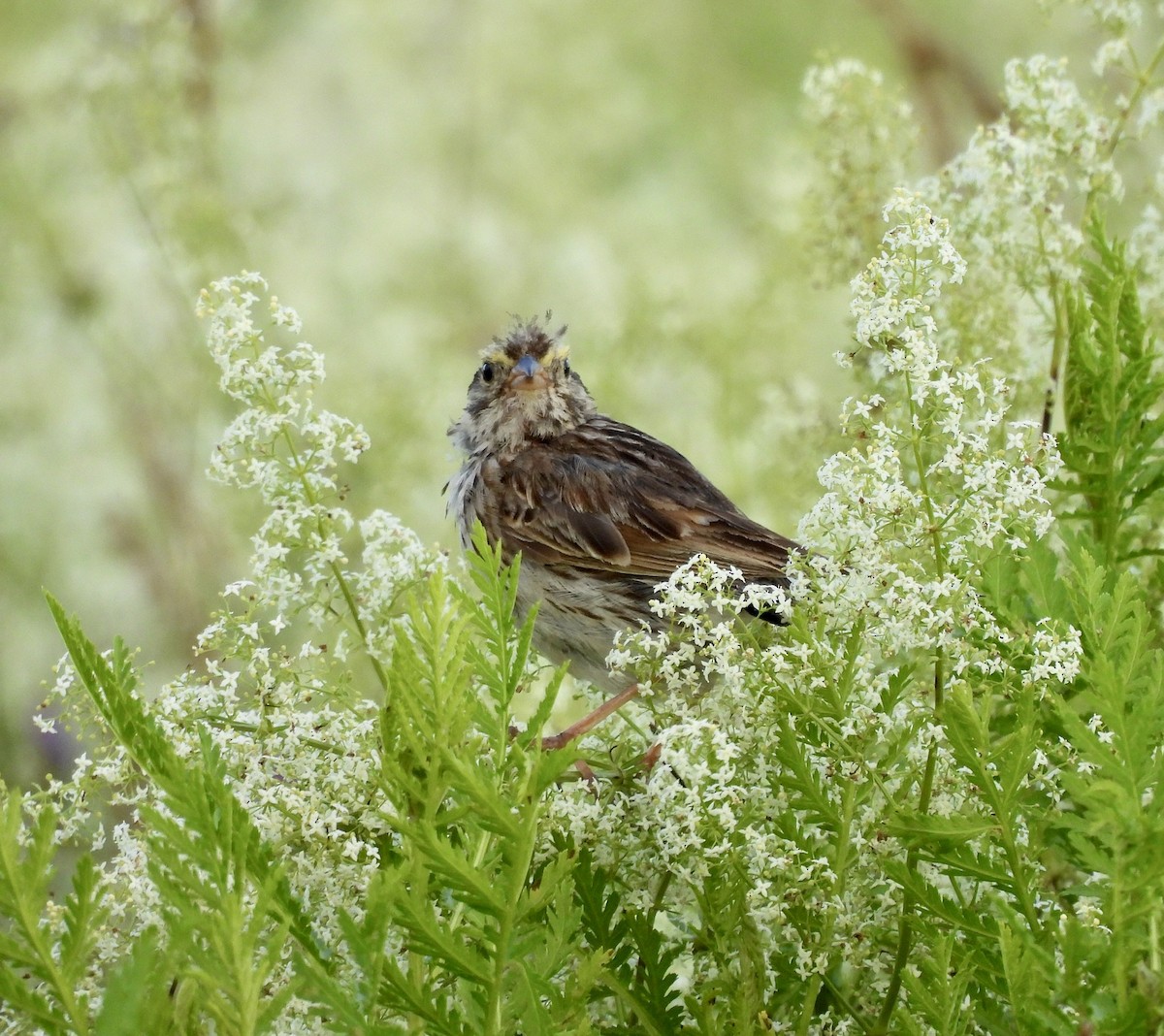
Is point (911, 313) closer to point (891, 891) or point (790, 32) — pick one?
point (891, 891)

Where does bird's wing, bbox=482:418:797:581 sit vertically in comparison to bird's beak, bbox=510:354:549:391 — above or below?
below

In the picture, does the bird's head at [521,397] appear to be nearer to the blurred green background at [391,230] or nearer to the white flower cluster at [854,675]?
the blurred green background at [391,230]

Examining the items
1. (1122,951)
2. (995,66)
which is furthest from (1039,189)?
(995,66)

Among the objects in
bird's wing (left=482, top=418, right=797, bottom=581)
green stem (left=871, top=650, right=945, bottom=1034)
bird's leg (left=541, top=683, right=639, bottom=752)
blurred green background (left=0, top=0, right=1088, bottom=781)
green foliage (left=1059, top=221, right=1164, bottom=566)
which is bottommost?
green stem (left=871, top=650, right=945, bottom=1034)

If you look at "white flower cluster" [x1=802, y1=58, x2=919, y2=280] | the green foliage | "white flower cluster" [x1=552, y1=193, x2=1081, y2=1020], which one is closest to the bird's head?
"white flower cluster" [x1=802, y1=58, x2=919, y2=280]

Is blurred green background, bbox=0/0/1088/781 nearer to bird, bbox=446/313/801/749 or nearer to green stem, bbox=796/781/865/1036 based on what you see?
bird, bbox=446/313/801/749

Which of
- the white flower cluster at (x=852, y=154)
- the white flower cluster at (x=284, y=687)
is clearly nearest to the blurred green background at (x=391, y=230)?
the white flower cluster at (x=852, y=154)

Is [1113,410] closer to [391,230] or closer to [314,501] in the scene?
[314,501]
